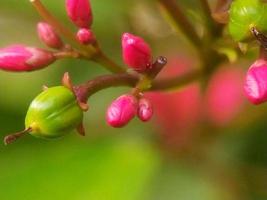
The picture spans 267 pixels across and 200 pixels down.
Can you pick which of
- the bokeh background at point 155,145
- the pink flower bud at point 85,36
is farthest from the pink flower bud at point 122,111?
the bokeh background at point 155,145

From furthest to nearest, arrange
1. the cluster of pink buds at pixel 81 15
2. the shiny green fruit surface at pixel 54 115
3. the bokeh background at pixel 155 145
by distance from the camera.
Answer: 1. the bokeh background at pixel 155 145
2. the cluster of pink buds at pixel 81 15
3. the shiny green fruit surface at pixel 54 115

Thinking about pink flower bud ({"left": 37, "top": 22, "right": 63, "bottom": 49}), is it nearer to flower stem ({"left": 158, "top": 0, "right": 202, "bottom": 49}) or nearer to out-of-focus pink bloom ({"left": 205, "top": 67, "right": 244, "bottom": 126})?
flower stem ({"left": 158, "top": 0, "right": 202, "bottom": 49})

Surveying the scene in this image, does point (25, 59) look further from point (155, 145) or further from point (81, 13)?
point (155, 145)

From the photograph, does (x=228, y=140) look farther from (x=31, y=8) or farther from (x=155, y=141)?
(x=31, y=8)

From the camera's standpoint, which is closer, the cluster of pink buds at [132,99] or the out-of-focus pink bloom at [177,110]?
the cluster of pink buds at [132,99]

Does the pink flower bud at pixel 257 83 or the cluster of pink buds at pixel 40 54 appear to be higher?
the cluster of pink buds at pixel 40 54

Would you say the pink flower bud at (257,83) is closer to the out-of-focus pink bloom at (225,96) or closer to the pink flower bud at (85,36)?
the pink flower bud at (85,36)

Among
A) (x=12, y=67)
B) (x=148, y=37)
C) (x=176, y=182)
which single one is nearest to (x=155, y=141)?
(x=176, y=182)
